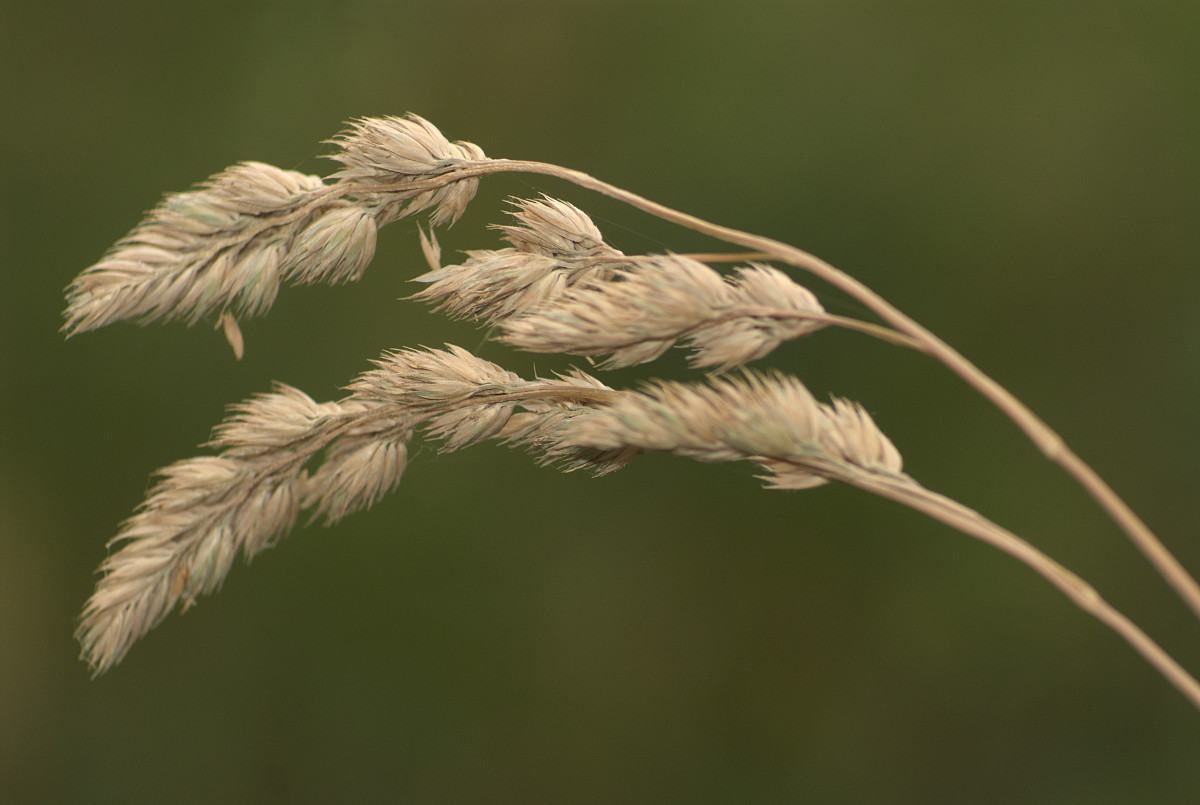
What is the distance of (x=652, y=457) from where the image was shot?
94 centimetres

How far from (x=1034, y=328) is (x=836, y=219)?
0.25 m

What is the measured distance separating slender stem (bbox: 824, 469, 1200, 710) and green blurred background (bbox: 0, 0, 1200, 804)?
591 mm

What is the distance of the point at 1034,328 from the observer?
2.90 ft

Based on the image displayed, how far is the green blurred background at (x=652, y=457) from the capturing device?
0.87 meters

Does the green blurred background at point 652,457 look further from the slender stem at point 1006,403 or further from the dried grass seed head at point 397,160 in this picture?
the slender stem at point 1006,403

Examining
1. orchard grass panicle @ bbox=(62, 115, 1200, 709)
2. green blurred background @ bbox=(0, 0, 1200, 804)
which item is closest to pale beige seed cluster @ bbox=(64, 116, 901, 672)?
orchard grass panicle @ bbox=(62, 115, 1200, 709)

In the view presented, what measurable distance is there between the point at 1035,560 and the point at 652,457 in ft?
2.16

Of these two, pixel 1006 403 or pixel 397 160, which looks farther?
pixel 397 160

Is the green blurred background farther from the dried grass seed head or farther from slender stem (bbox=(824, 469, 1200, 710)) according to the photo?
slender stem (bbox=(824, 469, 1200, 710))

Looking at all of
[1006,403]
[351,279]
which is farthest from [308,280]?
[1006,403]

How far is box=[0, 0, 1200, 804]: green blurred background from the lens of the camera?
2.85 ft

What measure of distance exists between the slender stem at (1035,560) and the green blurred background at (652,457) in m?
0.59

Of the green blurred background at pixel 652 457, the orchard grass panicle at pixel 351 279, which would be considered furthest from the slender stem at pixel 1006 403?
the green blurred background at pixel 652 457

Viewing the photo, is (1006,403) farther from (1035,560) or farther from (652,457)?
(652,457)
